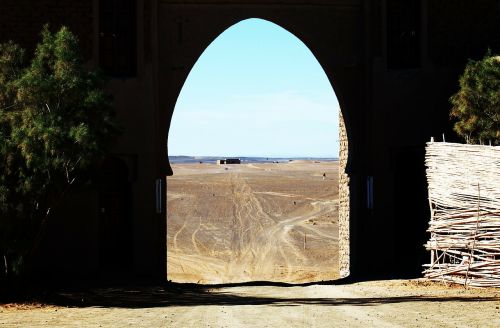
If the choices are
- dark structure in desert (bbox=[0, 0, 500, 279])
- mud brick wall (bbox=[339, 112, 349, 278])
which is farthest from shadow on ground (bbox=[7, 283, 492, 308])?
mud brick wall (bbox=[339, 112, 349, 278])

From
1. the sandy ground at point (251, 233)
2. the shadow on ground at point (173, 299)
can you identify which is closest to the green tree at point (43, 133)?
the shadow on ground at point (173, 299)

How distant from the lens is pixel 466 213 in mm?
15820

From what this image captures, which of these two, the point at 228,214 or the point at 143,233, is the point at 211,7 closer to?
the point at 143,233

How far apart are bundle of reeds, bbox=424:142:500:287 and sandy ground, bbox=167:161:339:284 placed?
710cm

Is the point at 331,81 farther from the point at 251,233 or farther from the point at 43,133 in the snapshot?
the point at 251,233

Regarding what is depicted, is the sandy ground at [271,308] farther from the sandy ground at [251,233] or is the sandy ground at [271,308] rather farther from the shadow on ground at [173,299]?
the sandy ground at [251,233]

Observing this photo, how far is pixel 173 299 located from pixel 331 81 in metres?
7.72

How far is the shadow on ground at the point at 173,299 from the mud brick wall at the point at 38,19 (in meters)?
5.89

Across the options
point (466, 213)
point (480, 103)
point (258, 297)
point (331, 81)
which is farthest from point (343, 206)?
point (258, 297)

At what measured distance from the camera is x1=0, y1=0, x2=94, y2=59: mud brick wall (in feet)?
62.2

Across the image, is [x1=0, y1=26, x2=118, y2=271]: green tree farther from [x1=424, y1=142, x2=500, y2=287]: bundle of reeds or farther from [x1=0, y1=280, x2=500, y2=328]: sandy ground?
[x1=424, y1=142, x2=500, y2=287]: bundle of reeds

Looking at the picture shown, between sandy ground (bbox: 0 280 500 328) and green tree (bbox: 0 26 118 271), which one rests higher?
green tree (bbox: 0 26 118 271)

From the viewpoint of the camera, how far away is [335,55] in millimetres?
20500

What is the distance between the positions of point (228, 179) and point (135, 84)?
164 ft
